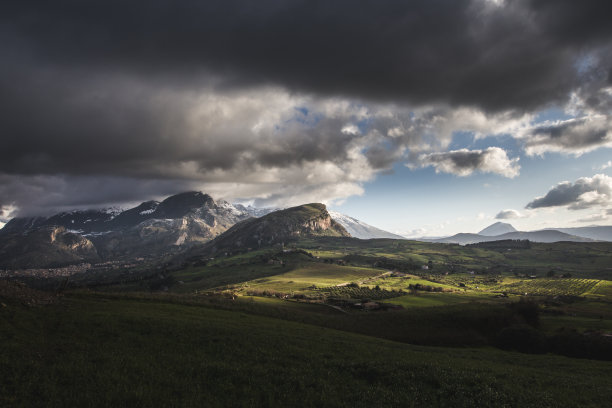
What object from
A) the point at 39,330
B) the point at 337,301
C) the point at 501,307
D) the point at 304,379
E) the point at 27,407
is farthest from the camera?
the point at 337,301

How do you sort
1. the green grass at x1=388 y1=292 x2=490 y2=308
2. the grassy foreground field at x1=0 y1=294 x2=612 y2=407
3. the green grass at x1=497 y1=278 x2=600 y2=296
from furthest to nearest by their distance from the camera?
the green grass at x1=497 y1=278 x2=600 y2=296 → the green grass at x1=388 y1=292 x2=490 y2=308 → the grassy foreground field at x1=0 y1=294 x2=612 y2=407

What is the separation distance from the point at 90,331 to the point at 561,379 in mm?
52501

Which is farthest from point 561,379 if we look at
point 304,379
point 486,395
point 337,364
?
point 304,379

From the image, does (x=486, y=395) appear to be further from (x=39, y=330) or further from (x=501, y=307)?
(x=501, y=307)

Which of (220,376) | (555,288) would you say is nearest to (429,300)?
(555,288)

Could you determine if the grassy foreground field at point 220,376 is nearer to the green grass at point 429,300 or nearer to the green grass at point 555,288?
the green grass at point 429,300

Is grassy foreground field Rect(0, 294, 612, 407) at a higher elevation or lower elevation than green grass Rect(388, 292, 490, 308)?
higher

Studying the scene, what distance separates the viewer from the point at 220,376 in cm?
2353

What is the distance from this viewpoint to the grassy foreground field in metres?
19.5

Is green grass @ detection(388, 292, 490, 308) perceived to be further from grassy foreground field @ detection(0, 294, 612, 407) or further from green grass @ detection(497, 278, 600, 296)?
grassy foreground field @ detection(0, 294, 612, 407)

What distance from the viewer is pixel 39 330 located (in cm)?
3203

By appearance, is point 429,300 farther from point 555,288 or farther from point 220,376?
point 220,376

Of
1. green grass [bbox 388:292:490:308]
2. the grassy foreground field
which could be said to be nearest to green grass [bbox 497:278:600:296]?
green grass [bbox 388:292:490:308]

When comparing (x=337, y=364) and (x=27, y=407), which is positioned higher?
(x=27, y=407)
